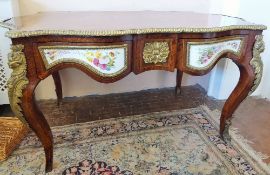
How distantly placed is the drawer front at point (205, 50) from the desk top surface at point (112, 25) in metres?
0.05

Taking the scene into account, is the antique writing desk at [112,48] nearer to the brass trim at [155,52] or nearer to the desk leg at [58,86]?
the brass trim at [155,52]

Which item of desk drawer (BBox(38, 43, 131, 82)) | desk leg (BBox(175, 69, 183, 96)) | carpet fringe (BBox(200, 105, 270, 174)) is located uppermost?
desk drawer (BBox(38, 43, 131, 82))

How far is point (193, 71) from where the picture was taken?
1093 millimetres

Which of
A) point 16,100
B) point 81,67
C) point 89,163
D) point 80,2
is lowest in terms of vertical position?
point 89,163

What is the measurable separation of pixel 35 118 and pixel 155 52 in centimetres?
57

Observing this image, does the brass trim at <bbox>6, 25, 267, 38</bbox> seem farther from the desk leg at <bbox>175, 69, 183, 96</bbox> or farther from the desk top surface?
the desk leg at <bbox>175, 69, 183, 96</bbox>

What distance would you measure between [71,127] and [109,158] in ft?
1.20

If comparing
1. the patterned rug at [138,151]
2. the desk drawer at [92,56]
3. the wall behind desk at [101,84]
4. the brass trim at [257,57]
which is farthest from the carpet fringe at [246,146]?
the desk drawer at [92,56]

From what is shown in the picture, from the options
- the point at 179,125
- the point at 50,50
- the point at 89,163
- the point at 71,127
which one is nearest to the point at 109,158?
the point at 89,163

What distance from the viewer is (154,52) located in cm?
102

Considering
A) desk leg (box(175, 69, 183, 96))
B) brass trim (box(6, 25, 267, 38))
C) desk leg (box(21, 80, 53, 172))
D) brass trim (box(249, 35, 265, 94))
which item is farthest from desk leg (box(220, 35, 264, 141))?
desk leg (box(21, 80, 53, 172))

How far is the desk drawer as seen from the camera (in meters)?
0.95

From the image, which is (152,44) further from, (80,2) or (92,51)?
(80,2)

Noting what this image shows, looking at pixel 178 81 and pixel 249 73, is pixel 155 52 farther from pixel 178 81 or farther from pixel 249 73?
pixel 178 81
